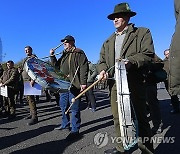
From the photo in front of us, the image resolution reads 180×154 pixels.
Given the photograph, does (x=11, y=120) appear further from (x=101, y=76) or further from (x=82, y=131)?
(x=101, y=76)

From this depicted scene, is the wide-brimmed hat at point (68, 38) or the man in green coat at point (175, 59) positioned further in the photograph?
the wide-brimmed hat at point (68, 38)

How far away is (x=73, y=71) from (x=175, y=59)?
149 inches

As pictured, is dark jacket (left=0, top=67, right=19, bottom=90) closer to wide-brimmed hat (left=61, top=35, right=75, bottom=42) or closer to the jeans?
the jeans

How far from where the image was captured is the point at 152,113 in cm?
604

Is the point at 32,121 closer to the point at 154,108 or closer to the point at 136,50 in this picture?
the point at 154,108

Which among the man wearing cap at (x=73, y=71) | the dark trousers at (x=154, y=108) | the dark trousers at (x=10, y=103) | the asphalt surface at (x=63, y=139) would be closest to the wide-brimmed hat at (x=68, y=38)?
the man wearing cap at (x=73, y=71)

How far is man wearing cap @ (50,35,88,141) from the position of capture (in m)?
5.78

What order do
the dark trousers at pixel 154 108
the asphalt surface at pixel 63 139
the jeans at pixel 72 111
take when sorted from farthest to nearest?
the dark trousers at pixel 154 108, the jeans at pixel 72 111, the asphalt surface at pixel 63 139

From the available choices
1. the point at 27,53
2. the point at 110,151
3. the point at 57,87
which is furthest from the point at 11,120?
the point at 110,151

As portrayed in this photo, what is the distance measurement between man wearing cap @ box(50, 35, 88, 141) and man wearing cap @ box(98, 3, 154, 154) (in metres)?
1.76

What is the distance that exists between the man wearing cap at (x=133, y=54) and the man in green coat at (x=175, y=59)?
1196 mm

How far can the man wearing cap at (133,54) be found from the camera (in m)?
3.74

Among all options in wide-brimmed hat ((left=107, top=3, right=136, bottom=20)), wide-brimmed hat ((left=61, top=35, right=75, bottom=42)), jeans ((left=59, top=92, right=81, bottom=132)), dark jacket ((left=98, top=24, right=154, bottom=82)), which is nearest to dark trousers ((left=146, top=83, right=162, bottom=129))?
jeans ((left=59, top=92, right=81, bottom=132))

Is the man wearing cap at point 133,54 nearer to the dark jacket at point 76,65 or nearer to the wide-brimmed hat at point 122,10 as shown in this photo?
the wide-brimmed hat at point 122,10
